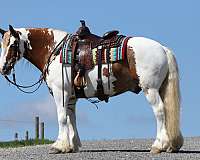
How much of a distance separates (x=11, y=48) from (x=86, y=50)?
5.38ft

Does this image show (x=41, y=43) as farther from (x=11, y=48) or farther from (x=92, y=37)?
(x=92, y=37)

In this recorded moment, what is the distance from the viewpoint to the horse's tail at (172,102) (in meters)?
13.4

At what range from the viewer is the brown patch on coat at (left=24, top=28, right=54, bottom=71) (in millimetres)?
14727

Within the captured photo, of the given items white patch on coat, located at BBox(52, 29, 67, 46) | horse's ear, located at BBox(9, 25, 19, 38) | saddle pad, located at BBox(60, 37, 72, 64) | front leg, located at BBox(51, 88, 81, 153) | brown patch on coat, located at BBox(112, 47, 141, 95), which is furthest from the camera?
white patch on coat, located at BBox(52, 29, 67, 46)

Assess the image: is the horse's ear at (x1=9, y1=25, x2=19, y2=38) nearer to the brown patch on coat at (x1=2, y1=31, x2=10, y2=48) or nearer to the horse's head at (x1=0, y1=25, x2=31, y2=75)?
the horse's head at (x1=0, y1=25, x2=31, y2=75)

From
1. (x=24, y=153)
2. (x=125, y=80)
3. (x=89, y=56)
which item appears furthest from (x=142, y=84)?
(x=24, y=153)

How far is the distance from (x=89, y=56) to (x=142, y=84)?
3.93 feet

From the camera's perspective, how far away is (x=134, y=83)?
13.7m

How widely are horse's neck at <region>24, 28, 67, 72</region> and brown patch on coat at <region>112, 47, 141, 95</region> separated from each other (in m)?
1.68

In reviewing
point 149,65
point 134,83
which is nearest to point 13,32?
point 134,83

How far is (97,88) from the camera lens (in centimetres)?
1382

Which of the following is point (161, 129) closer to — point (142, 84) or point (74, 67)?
point (142, 84)

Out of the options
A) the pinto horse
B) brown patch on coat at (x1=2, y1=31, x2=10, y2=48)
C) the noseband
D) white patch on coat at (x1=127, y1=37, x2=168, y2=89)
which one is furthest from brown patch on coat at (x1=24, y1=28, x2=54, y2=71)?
white patch on coat at (x1=127, y1=37, x2=168, y2=89)

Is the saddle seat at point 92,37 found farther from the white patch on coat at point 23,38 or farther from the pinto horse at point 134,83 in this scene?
the white patch on coat at point 23,38
